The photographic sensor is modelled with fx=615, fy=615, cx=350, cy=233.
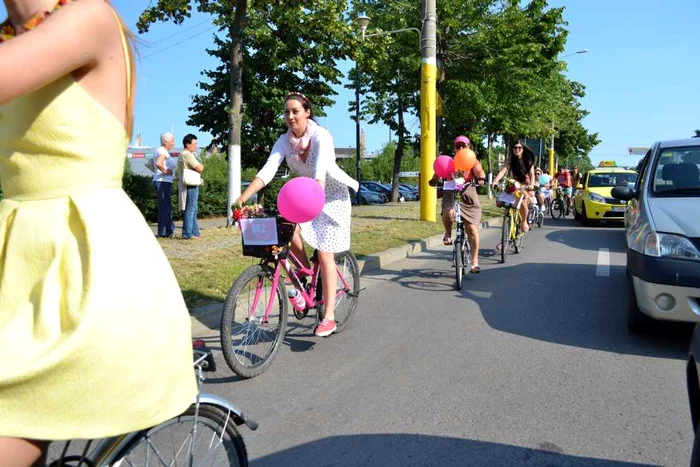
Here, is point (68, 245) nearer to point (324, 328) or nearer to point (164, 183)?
point (324, 328)

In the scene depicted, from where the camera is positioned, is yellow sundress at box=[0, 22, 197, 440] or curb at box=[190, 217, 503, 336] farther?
curb at box=[190, 217, 503, 336]

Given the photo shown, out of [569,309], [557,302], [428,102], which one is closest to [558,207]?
[428,102]

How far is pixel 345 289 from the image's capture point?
5.45m

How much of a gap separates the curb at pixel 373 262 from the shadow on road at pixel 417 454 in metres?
2.32

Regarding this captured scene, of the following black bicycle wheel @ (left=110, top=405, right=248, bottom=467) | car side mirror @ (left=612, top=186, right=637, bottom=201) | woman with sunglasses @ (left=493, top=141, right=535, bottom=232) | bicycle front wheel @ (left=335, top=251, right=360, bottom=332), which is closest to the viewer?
black bicycle wheel @ (left=110, top=405, right=248, bottom=467)

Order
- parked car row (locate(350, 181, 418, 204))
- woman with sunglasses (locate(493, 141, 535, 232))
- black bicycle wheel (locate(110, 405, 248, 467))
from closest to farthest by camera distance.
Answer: black bicycle wheel (locate(110, 405, 248, 467)) < woman with sunglasses (locate(493, 141, 535, 232)) < parked car row (locate(350, 181, 418, 204))

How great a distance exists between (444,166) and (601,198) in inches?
426

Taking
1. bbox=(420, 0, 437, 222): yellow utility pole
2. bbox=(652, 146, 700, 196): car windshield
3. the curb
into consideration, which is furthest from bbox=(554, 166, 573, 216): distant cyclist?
bbox=(652, 146, 700, 196): car windshield

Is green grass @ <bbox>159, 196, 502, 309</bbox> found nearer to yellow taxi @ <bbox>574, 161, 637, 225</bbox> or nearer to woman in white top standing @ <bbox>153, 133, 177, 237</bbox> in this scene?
woman in white top standing @ <bbox>153, 133, 177, 237</bbox>

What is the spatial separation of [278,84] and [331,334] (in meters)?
18.2

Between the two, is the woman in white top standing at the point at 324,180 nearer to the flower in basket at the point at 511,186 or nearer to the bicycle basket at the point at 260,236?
the bicycle basket at the point at 260,236

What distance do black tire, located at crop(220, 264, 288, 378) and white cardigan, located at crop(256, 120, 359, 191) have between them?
0.81 m

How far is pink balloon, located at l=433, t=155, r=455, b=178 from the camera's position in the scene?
7754 millimetres

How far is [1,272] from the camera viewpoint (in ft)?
4.26
